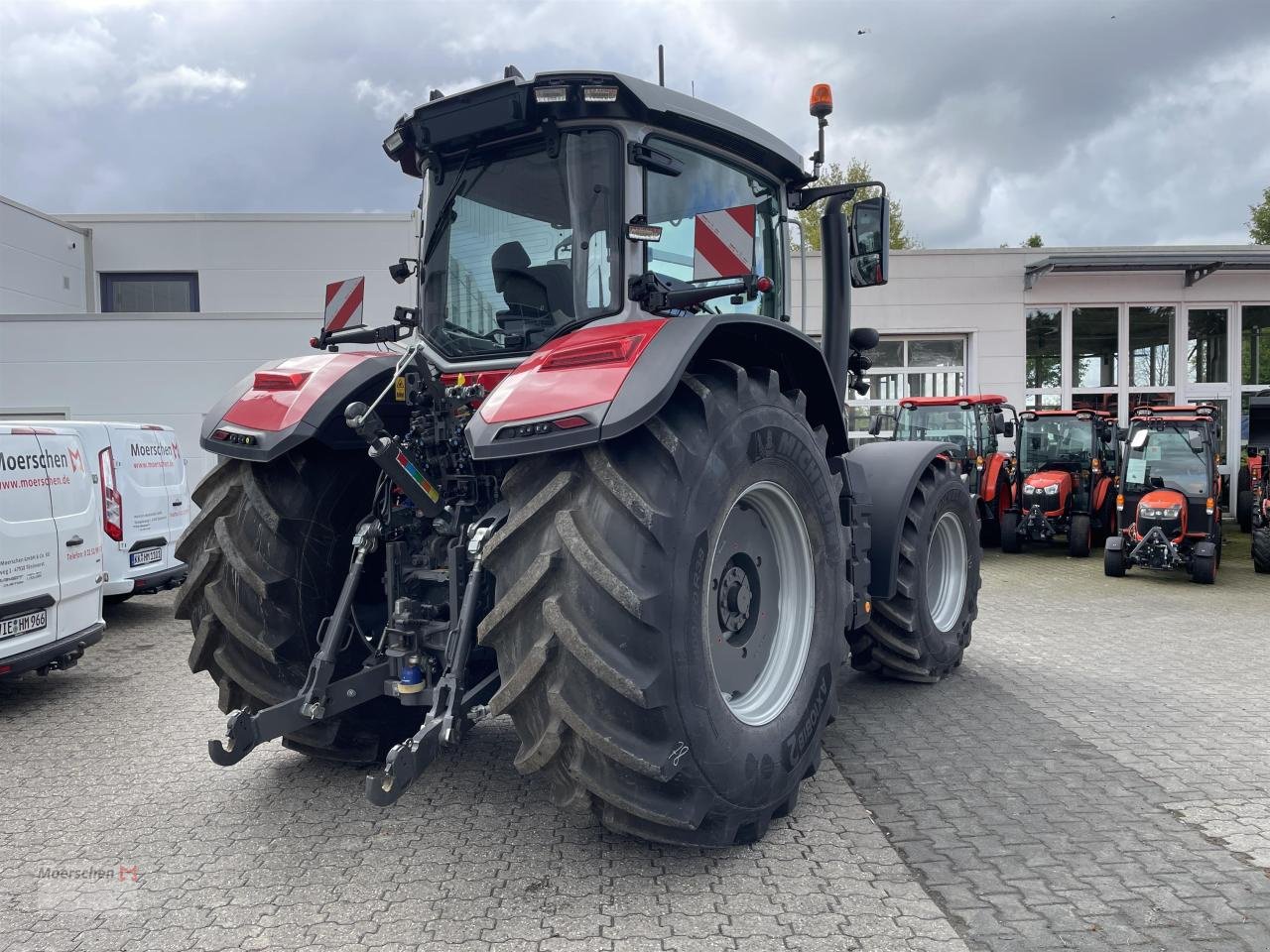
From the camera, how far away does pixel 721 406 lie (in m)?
3.06

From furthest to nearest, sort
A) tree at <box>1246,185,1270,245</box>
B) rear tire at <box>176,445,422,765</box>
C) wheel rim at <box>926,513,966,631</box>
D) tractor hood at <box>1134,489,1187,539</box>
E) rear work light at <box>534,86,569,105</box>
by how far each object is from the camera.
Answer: tree at <box>1246,185,1270,245</box>
tractor hood at <box>1134,489,1187,539</box>
wheel rim at <box>926,513,966,631</box>
rear tire at <box>176,445,422,765</box>
rear work light at <box>534,86,569,105</box>

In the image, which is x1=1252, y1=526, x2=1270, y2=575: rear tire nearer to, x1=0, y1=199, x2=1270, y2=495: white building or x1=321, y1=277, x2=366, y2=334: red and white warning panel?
x1=0, y1=199, x2=1270, y2=495: white building

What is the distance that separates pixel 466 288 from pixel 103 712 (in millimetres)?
3695

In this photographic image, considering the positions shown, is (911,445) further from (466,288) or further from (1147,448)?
(1147,448)

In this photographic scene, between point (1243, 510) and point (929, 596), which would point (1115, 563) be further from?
point (1243, 510)

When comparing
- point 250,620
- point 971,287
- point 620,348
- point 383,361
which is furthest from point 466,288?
point 971,287

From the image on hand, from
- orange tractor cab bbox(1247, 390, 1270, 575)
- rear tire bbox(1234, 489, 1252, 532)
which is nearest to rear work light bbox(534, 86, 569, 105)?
orange tractor cab bbox(1247, 390, 1270, 575)

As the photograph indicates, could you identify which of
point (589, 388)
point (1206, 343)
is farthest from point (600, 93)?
point (1206, 343)

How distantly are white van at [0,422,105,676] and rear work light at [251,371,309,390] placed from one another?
293cm

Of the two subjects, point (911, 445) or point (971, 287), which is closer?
point (911, 445)

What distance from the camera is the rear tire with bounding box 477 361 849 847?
2703 mm

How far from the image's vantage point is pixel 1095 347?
17672 millimetres

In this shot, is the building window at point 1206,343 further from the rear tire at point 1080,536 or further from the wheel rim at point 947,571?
the wheel rim at point 947,571

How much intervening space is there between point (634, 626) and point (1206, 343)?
18.8 m
